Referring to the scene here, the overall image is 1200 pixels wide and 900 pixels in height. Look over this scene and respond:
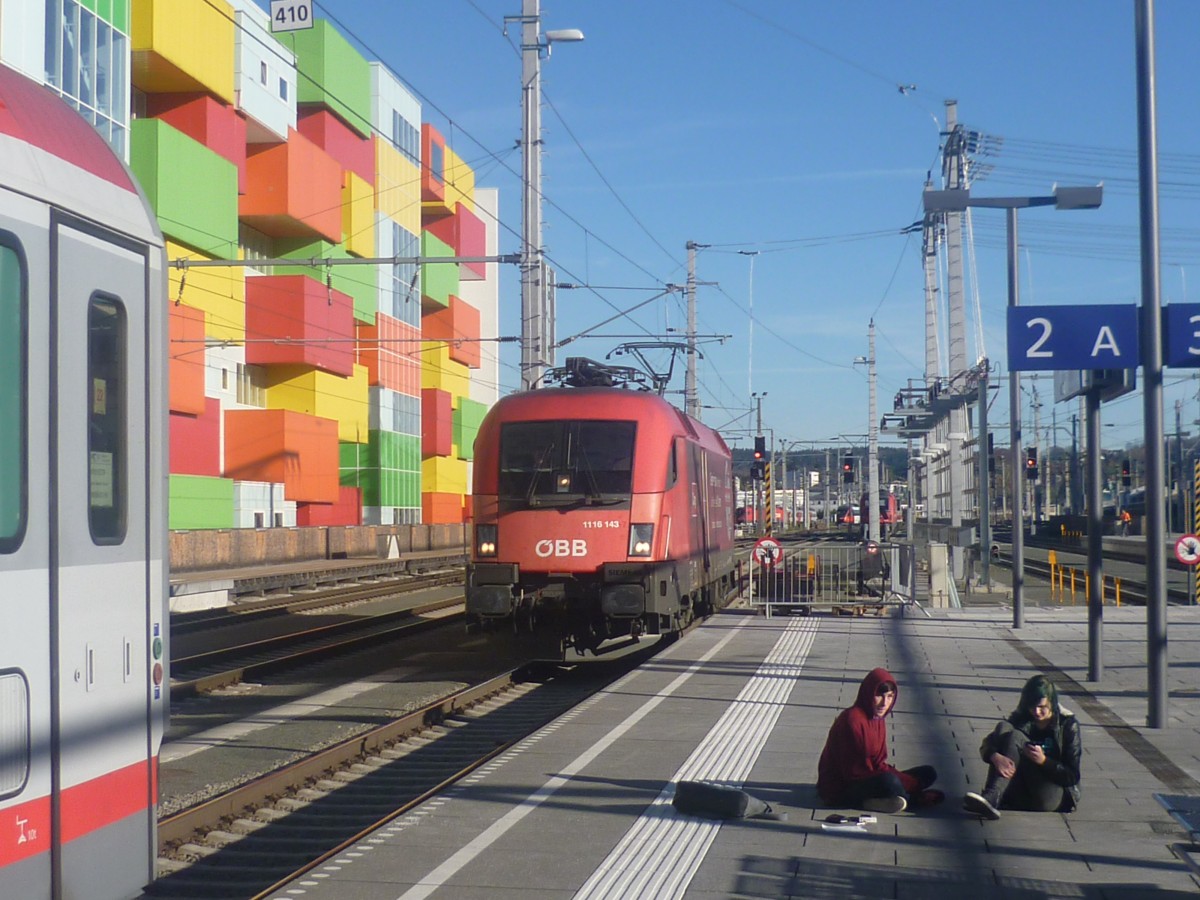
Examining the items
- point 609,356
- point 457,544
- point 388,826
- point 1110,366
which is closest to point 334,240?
point 457,544

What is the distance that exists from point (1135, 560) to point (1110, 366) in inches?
1573

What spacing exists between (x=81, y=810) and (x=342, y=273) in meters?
45.1

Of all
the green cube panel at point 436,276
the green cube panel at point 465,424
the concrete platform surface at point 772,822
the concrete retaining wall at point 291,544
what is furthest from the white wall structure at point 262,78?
the concrete platform surface at point 772,822

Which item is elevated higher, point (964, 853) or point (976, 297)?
point (976, 297)

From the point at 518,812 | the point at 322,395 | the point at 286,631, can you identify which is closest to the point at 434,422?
the point at 322,395

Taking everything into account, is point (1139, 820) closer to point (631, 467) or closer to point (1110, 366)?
point (1110, 366)

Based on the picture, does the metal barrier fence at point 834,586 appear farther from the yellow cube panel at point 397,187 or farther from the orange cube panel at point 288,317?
the yellow cube panel at point 397,187

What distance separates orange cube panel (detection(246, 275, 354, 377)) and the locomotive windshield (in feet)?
89.8

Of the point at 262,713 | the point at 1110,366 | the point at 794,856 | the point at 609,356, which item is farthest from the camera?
the point at 609,356

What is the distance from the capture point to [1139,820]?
25.4 feet

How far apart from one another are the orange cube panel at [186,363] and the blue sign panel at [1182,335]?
27794mm

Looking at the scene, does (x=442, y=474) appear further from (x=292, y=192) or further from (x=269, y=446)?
(x=292, y=192)

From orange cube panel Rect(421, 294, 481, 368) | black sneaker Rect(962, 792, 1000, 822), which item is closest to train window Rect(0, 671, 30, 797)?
black sneaker Rect(962, 792, 1000, 822)

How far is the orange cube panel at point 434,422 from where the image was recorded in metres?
60.6
